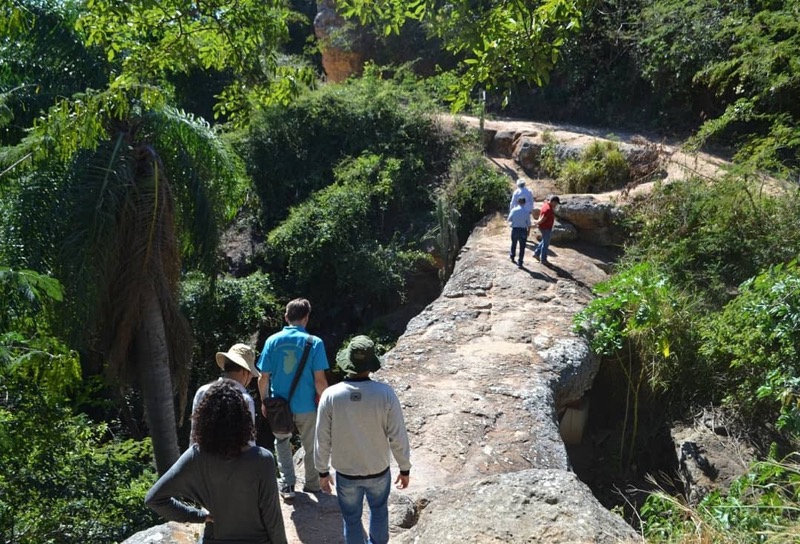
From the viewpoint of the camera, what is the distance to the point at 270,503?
3.03 m

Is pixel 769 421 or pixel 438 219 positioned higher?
pixel 438 219

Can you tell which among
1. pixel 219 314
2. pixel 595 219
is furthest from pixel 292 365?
pixel 595 219

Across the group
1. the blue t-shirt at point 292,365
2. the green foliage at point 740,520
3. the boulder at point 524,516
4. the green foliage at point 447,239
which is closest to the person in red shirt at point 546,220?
the green foliage at point 447,239

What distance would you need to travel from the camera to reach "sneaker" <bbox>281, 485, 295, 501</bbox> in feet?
17.3

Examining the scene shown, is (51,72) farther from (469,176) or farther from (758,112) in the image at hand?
(758,112)

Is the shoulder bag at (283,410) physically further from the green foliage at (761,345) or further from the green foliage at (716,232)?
the green foliage at (716,232)

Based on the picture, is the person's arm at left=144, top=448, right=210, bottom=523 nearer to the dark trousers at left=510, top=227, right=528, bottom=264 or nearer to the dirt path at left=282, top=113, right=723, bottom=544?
the dirt path at left=282, top=113, right=723, bottom=544

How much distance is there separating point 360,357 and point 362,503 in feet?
2.83

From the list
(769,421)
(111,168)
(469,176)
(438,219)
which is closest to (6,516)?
(111,168)

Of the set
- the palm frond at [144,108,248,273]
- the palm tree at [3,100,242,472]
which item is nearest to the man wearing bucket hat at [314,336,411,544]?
the palm tree at [3,100,242,472]

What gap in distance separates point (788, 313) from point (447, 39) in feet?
13.7

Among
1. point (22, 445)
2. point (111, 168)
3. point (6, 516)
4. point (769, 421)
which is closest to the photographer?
point (6, 516)

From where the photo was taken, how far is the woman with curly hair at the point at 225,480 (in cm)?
299

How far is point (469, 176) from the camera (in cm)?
1470
